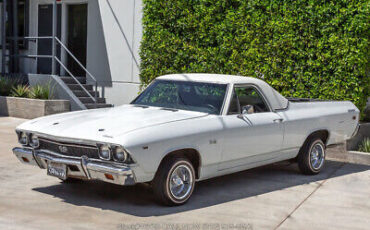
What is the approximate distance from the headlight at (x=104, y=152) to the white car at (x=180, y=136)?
0.01 meters

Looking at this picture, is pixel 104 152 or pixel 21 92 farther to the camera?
pixel 21 92

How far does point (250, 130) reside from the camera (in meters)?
7.44

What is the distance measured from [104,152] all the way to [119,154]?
0.19m

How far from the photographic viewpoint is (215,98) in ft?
24.3

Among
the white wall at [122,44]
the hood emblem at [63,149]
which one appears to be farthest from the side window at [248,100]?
the white wall at [122,44]

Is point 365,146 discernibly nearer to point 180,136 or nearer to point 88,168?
point 180,136

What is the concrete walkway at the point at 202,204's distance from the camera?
5.89 m

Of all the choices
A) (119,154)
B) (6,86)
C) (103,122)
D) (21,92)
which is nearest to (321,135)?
Answer: (103,122)

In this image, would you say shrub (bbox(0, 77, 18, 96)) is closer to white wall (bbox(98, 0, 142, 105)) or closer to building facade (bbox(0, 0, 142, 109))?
building facade (bbox(0, 0, 142, 109))

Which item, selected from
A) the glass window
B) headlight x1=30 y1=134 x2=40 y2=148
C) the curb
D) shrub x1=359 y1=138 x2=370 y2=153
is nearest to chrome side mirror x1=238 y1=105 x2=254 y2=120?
headlight x1=30 y1=134 x2=40 y2=148

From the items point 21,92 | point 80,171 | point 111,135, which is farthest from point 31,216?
point 21,92

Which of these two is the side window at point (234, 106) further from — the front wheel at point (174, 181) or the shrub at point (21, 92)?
the shrub at point (21, 92)

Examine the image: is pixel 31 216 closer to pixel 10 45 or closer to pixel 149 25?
pixel 149 25

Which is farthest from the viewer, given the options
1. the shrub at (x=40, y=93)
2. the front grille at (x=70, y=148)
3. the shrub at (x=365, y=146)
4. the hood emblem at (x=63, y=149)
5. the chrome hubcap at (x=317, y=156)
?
the shrub at (x=40, y=93)
